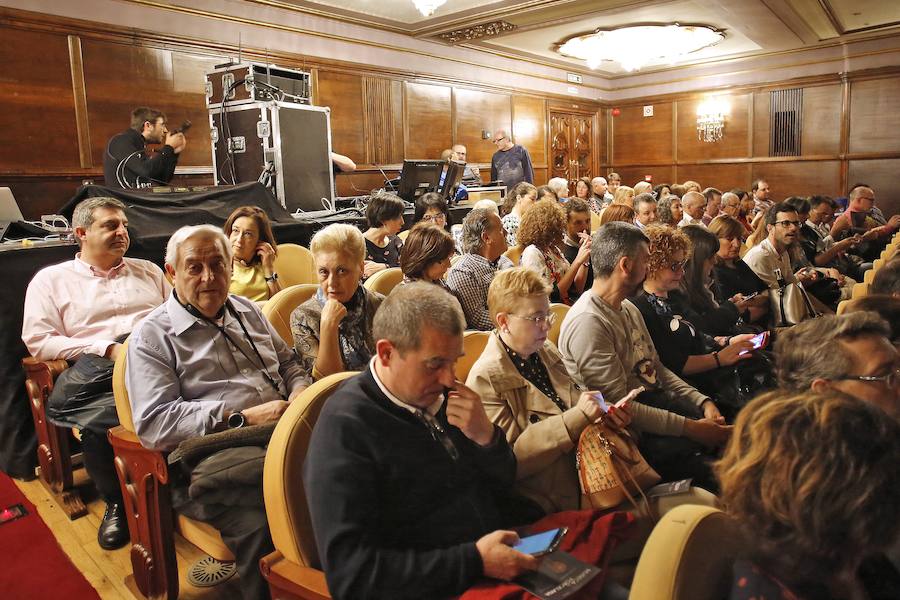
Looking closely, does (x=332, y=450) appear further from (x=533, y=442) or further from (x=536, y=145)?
(x=536, y=145)

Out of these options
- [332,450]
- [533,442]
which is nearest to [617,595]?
[533,442]

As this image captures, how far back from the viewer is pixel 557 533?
130 centimetres

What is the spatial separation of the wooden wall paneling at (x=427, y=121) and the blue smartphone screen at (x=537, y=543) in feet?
26.2

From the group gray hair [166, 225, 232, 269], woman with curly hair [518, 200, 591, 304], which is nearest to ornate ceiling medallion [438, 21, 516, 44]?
woman with curly hair [518, 200, 591, 304]

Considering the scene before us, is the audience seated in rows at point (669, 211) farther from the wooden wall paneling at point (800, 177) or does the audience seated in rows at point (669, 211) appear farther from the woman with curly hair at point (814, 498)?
the wooden wall paneling at point (800, 177)

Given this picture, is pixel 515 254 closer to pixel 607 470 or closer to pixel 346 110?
pixel 607 470

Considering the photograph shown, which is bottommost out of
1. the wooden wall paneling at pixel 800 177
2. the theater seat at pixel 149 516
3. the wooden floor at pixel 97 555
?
the wooden floor at pixel 97 555

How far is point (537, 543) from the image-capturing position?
4.11 feet

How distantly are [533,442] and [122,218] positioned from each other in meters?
2.21

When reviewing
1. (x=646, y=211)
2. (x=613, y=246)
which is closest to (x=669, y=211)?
(x=646, y=211)

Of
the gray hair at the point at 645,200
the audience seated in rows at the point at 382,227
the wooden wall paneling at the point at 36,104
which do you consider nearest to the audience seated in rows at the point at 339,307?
the audience seated in rows at the point at 382,227

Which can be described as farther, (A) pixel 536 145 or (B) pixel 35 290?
(A) pixel 536 145

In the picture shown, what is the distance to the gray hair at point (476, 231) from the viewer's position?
10.8 feet

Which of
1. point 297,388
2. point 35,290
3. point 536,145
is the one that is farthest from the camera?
point 536,145
